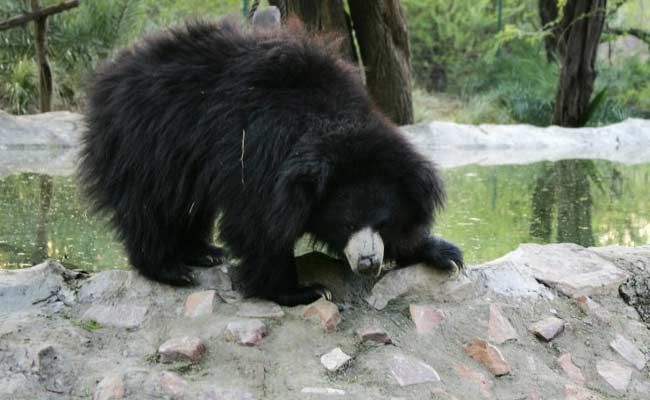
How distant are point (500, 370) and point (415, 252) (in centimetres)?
57

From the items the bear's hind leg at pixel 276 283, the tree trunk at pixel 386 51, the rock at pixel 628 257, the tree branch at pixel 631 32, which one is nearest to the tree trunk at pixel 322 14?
the tree trunk at pixel 386 51

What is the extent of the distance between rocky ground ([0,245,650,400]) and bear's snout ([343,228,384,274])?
0.50 ft

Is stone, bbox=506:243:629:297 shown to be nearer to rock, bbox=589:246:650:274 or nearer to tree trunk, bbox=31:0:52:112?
rock, bbox=589:246:650:274

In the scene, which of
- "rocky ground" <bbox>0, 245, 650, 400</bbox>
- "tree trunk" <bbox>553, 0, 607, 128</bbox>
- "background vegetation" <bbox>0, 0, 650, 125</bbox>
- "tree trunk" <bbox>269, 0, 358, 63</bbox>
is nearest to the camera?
"rocky ground" <bbox>0, 245, 650, 400</bbox>

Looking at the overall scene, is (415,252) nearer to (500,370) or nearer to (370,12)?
(500,370)

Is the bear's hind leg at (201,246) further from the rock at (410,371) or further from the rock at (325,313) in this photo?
the rock at (410,371)

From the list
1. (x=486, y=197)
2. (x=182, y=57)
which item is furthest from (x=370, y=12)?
(x=182, y=57)

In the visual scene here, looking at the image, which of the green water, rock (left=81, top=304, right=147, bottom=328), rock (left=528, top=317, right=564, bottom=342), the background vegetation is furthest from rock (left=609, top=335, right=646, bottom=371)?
the background vegetation

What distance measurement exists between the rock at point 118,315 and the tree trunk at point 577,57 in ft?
27.5

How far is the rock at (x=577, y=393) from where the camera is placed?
2.11 m

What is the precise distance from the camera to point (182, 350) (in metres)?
2.06

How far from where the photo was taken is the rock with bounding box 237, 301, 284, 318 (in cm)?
232

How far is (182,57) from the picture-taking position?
272cm

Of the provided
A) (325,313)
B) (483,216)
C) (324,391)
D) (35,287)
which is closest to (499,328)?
(325,313)
